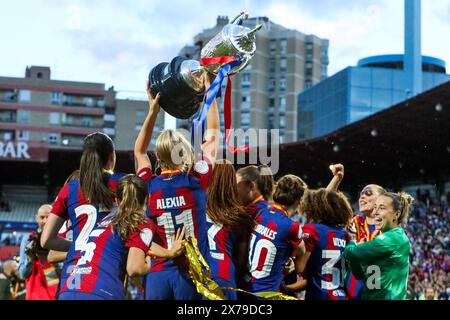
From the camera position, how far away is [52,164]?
35906mm

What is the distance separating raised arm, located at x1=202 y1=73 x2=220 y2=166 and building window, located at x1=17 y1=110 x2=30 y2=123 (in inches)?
2637

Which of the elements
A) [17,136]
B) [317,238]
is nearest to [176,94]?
[317,238]

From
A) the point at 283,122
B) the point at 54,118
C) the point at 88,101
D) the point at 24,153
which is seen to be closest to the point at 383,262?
the point at 24,153

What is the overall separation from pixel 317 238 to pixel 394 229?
0.57 metres

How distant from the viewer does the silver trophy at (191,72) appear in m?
4.27

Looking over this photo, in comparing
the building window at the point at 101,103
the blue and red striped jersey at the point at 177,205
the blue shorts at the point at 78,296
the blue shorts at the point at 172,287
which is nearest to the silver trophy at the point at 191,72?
the blue and red striped jersey at the point at 177,205

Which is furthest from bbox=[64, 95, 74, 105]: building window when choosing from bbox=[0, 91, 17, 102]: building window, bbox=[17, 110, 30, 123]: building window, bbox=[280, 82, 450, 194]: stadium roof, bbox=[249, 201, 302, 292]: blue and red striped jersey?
bbox=[249, 201, 302, 292]: blue and red striped jersey

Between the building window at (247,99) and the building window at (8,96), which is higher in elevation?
the building window at (247,99)

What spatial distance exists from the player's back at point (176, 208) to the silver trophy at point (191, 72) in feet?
1.22

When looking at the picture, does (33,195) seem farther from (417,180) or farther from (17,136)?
(17,136)

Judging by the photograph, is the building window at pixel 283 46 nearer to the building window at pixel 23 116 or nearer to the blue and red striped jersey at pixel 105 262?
the building window at pixel 23 116

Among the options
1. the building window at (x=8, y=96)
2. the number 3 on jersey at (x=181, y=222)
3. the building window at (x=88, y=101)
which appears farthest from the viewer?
the building window at (x=88, y=101)

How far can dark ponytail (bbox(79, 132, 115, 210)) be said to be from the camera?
4.07 meters

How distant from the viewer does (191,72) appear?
4277 mm
